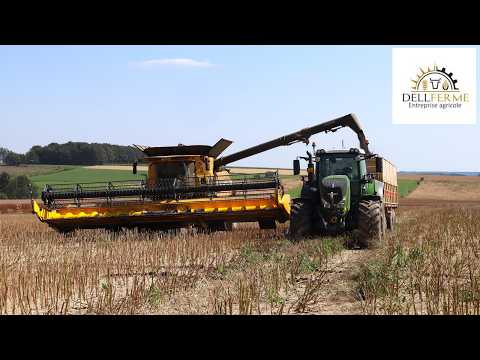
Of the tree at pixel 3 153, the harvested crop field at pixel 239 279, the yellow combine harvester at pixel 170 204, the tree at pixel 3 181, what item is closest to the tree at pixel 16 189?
the tree at pixel 3 181

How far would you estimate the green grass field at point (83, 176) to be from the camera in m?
45.1

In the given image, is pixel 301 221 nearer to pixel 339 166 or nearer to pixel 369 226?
pixel 369 226

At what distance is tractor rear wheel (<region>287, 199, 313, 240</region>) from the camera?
11711mm

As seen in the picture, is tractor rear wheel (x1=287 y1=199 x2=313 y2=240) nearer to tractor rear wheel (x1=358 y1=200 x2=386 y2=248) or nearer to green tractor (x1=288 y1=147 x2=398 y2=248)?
green tractor (x1=288 y1=147 x2=398 y2=248)

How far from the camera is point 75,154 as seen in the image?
173 feet

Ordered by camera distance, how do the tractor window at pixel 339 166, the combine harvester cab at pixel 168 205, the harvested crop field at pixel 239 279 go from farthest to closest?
1. the combine harvester cab at pixel 168 205
2. the tractor window at pixel 339 166
3. the harvested crop field at pixel 239 279

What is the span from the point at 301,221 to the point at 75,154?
145ft

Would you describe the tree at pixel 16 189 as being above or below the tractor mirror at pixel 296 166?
below

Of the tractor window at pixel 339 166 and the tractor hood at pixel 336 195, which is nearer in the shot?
the tractor hood at pixel 336 195

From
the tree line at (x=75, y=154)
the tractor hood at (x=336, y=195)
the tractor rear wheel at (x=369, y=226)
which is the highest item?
the tree line at (x=75, y=154)

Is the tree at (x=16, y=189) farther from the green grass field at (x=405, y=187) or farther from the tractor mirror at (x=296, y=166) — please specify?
the tractor mirror at (x=296, y=166)
